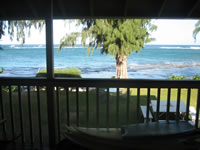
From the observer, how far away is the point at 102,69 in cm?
2988

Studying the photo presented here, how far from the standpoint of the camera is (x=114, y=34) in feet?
34.6

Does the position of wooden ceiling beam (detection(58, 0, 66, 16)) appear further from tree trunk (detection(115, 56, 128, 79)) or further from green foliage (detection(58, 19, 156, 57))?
tree trunk (detection(115, 56, 128, 79))

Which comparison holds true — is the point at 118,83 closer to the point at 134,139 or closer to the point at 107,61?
the point at 134,139

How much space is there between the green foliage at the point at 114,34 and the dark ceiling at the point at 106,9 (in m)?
7.66

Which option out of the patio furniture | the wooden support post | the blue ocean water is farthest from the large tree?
the blue ocean water

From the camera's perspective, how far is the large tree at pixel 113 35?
10.6 meters

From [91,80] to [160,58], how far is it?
33349mm

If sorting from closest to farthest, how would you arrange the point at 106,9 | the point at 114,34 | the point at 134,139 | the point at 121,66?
the point at 134,139 < the point at 106,9 < the point at 114,34 < the point at 121,66

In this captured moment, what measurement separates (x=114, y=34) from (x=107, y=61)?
21.8m

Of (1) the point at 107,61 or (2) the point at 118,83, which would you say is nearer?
(2) the point at 118,83

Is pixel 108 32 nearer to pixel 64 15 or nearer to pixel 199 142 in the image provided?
pixel 64 15

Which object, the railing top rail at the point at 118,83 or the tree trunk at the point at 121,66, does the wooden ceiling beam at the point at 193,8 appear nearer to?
the railing top rail at the point at 118,83

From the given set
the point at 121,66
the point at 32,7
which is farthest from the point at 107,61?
the point at 32,7

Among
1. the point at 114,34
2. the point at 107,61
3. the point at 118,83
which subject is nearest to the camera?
the point at 118,83
